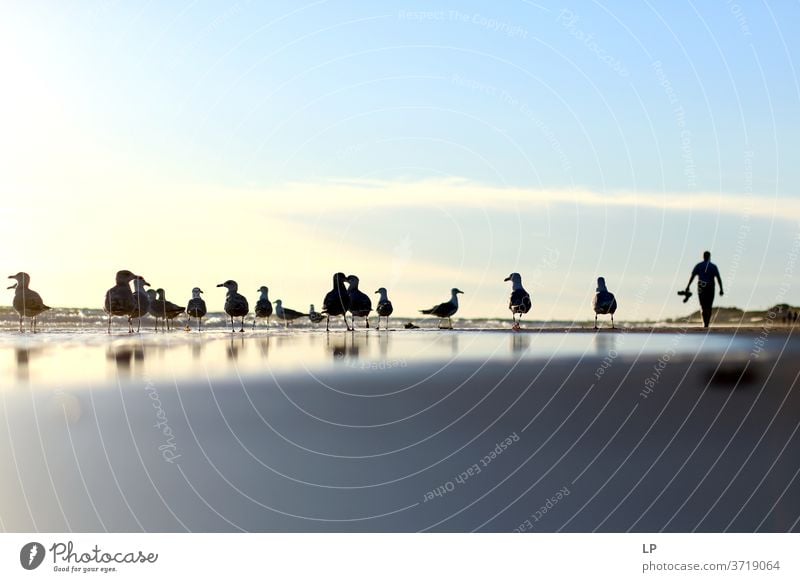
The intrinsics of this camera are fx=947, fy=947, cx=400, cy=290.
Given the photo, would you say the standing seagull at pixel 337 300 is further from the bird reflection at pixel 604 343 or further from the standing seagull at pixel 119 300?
the bird reflection at pixel 604 343

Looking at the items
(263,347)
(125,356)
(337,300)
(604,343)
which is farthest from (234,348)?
(337,300)

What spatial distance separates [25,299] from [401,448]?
2148 cm

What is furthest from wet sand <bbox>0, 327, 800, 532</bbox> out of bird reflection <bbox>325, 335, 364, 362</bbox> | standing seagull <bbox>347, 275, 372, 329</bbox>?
standing seagull <bbox>347, 275, 372, 329</bbox>

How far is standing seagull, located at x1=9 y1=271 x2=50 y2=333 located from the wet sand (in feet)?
44.2

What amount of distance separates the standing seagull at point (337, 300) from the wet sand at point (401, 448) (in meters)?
13.5

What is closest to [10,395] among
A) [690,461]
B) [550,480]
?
[550,480]

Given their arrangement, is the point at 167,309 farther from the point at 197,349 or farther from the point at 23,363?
the point at 23,363

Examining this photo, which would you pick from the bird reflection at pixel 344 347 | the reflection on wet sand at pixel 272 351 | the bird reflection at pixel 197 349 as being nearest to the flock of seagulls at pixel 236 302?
the reflection on wet sand at pixel 272 351

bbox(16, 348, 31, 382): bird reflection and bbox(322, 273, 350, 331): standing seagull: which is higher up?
bbox(322, 273, 350, 331): standing seagull

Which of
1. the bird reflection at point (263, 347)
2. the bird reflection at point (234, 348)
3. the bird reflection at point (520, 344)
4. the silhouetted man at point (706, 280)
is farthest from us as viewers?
the silhouetted man at point (706, 280)

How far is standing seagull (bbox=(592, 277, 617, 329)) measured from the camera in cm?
2834

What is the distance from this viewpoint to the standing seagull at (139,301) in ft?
91.4

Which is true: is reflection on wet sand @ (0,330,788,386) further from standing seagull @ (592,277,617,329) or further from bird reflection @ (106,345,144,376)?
standing seagull @ (592,277,617,329)

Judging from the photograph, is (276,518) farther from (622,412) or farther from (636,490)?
(622,412)
